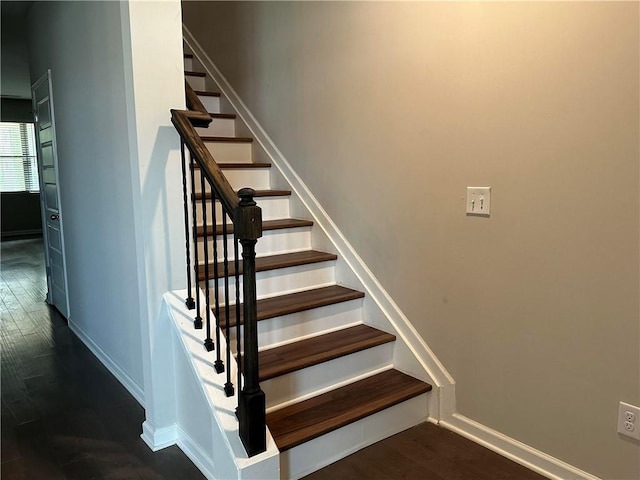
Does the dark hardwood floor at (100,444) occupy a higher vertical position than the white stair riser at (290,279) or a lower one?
lower

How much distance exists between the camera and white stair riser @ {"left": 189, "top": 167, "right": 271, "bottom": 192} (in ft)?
10.4

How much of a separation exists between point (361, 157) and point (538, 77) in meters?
1.06

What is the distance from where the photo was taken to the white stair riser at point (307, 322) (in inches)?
92.4

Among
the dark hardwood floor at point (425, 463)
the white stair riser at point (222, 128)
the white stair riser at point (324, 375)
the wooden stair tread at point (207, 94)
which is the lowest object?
the dark hardwood floor at point (425, 463)

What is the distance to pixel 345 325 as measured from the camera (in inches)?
104

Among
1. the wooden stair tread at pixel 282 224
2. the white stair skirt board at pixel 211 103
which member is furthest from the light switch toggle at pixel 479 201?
the white stair skirt board at pixel 211 103

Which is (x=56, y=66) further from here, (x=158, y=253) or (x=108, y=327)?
(x=158, y=253)

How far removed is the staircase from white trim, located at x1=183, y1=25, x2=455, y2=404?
7 cm

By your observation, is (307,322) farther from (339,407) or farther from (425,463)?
(425,463)

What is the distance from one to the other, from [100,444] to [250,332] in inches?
43.2

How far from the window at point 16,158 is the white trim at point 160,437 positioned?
29.0 ft

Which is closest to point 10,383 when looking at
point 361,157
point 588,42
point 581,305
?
point 361,157

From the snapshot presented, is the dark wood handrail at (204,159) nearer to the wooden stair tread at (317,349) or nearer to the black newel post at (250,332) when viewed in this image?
the black newel post at (250,332)

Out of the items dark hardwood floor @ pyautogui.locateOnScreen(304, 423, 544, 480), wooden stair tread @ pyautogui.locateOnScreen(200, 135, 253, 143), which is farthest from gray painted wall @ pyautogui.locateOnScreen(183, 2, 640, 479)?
wooden stair tread @ pyautogui.locateOnScreen(200, 135, 253, 143)
